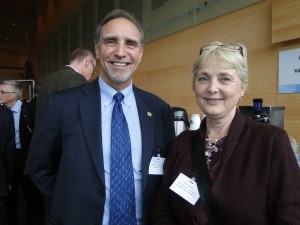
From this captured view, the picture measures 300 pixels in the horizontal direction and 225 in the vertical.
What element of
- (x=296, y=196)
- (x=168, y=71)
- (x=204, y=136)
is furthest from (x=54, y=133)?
(x=168, y=71)

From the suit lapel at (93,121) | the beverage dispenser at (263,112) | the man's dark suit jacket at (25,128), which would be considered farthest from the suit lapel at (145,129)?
the man's dark suit jacket at (25,128)

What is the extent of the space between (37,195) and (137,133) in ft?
7.50

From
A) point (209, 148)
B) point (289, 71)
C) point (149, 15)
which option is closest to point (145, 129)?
point (209, 148)

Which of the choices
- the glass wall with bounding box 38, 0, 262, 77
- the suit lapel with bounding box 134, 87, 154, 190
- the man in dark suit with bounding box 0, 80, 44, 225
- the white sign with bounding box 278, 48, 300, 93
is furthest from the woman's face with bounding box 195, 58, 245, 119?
the man in dark suit with bounding box 0, 80, 44, 225

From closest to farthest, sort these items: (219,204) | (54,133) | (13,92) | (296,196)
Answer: (296,196)
(219,204)
(54,133)
(13,92)

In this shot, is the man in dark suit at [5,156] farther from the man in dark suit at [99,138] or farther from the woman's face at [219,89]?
the woman's face at [219,89]

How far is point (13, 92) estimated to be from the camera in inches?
141

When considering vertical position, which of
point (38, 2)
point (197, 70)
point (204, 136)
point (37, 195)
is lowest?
point (37, 195)

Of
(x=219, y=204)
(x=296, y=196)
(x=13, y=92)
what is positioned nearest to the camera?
(x=296, y=196)

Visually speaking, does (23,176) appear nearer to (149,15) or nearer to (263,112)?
(263,112)

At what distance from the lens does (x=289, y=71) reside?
2.42 metres

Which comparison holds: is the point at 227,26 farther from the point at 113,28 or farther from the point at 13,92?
the point at 13,92

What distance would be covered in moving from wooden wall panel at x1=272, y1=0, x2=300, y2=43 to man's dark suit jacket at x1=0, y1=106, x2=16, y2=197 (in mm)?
2735

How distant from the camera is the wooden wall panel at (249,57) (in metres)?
2.54
